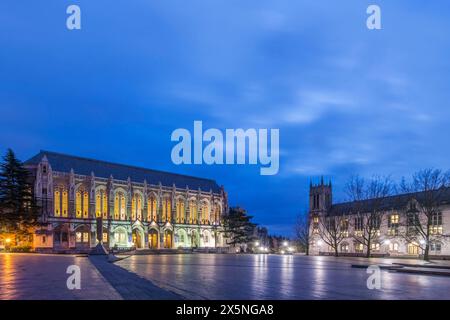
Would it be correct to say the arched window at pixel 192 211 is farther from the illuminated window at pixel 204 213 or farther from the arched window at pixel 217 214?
the arched window at pixel 217 214

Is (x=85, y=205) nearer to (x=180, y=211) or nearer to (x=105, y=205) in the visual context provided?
(x=105, y=205)

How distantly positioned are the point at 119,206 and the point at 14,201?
105 feet

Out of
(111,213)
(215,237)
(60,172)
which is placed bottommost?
(215,237)

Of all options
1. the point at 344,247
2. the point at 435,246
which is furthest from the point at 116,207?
the point at 435,246

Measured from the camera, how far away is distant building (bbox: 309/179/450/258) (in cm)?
7469

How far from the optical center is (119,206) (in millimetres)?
100938

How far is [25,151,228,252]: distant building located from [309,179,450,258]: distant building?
97.5 ft

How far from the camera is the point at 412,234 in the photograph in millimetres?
73500

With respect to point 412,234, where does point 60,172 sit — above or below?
above

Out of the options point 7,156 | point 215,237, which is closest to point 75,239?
point 7,156

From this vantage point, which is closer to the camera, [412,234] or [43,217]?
[412,234]

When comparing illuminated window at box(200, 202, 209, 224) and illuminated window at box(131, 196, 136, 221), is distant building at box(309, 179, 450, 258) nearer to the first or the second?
illuminated window at box(200, 202, 209, 224)
